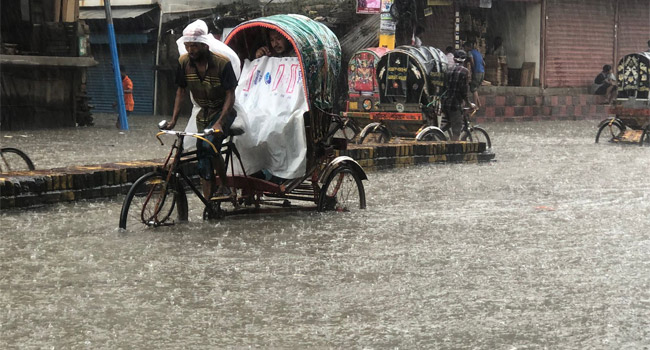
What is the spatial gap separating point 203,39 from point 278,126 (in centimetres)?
116

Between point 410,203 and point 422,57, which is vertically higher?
point 422,57

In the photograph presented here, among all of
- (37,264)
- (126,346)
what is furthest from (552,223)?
(126,346)

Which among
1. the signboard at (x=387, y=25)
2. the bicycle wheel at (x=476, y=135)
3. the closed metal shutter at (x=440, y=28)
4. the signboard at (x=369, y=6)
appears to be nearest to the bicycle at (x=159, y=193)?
the bicycle wheel at (x=476, y=135)

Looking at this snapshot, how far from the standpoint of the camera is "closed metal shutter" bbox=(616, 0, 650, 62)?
3325 cm

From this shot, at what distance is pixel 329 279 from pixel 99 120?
21.4 meters

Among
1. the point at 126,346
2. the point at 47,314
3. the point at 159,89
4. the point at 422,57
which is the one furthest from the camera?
the point at 159,89

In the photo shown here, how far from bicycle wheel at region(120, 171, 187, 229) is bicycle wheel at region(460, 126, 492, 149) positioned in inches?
335

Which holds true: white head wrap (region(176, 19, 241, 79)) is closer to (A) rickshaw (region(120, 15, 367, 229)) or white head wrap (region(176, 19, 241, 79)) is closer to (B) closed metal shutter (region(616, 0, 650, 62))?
(A) rickshaw (region(120, 15, 367, 229))

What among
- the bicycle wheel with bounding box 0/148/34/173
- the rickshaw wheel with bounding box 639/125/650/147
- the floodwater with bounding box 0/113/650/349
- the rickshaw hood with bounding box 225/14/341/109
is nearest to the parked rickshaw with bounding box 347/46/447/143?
the rickshaw wheel with bounding box 639/125/650/147

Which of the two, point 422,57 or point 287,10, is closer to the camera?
point 422,57

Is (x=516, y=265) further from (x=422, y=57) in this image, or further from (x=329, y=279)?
(x=422, y=57)

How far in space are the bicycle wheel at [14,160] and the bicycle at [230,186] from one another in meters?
2.25

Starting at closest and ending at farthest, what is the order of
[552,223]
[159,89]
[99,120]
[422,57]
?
[552,223] < [422,57] < [99,120] < [159,89]

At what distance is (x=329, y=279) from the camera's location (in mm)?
6648
